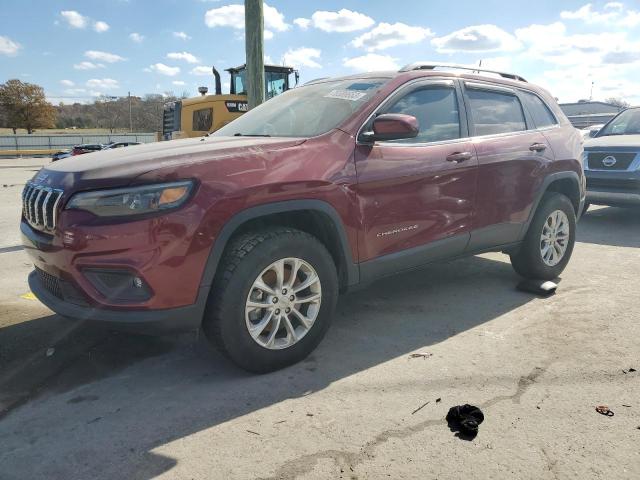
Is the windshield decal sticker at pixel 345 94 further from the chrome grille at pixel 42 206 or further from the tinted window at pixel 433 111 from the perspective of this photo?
the chrome grille at pixel 42 206

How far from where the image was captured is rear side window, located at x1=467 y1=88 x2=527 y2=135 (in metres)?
4.20

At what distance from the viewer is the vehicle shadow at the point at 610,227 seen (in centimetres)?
692

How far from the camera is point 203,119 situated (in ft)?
42.6

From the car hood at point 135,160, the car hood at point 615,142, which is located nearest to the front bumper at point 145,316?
the car hood at point 135,160

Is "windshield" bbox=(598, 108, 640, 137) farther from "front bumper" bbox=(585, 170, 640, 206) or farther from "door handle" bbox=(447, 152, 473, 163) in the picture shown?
"door handle" bbox=(447, 152, 473, 163)

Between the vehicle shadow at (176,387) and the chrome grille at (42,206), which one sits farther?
the chrome grille at (42,206)

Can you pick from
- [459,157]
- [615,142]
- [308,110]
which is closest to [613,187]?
[615,142]

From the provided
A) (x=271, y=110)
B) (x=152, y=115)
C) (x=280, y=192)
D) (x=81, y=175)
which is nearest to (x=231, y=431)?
(x=280, y=192)

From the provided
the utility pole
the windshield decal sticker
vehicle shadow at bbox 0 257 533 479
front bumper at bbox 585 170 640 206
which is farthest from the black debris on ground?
front bumper at bbox 585 170 640 206

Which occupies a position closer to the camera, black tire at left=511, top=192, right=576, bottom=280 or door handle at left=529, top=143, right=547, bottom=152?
door handle at left=529, top=143, right=547, bottom=152

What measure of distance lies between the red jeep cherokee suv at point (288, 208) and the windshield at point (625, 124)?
5.43 m

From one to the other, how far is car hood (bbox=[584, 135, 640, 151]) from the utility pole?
536 cm

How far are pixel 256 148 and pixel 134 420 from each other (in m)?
1.60

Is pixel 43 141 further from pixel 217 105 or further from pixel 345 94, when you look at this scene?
pixel 345 94
